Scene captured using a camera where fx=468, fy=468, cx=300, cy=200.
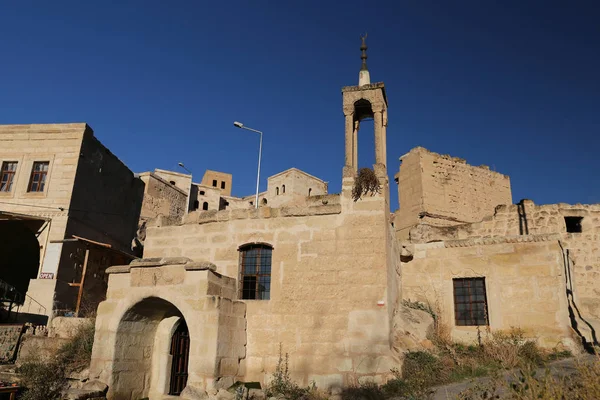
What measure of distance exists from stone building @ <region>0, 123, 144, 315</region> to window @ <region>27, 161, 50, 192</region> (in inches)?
1.5

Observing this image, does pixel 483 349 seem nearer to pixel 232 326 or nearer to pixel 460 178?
pixel 232 326

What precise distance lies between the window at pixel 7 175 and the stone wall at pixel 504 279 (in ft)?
49.0

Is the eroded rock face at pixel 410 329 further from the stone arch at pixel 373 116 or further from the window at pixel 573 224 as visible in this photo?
the window at pixel 573 224

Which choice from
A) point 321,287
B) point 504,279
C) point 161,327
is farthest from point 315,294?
point 504,279

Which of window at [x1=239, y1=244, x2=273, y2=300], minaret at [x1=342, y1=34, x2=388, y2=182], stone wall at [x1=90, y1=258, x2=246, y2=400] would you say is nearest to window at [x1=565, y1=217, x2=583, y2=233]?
minaret at [x1=342, y1=34, x2=388, y2=182]

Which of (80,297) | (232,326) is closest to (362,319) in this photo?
(232,326)

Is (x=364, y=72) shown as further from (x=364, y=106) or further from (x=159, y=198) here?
(x=159, y=198)

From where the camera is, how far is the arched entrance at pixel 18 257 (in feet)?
64.5

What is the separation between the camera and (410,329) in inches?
470

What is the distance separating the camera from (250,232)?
12.1 m

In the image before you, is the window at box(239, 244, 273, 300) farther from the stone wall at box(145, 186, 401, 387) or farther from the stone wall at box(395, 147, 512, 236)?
the stone wall at box(395, 147, 512, 236)

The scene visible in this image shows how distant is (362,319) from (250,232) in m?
3.61

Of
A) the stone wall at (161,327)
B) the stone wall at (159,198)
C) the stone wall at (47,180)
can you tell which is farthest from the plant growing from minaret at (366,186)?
the stone wall at (159,198)

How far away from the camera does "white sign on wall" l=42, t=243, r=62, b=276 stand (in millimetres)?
15923
